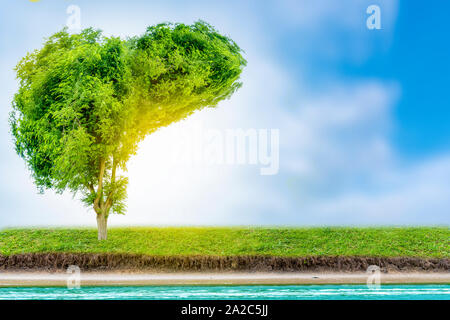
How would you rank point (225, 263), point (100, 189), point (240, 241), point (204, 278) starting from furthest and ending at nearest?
point (100, 189) < point (240, 241) < point (225, 263) < point (204, 278)

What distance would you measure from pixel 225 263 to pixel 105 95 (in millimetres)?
→ 6884

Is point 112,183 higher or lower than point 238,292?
higher

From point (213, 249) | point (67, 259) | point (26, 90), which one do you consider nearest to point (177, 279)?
point (213, 249)

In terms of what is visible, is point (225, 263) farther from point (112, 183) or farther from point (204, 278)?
point (112, 183)

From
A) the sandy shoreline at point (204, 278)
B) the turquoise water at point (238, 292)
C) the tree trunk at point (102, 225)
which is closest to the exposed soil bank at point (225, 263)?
the sandy shoreline at point (204, 278)

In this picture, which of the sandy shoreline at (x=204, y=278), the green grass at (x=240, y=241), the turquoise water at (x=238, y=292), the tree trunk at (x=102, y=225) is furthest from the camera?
the tree trunk at (x=102, y=225)

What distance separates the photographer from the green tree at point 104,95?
47.0 feet

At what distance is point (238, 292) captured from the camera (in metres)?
11.2

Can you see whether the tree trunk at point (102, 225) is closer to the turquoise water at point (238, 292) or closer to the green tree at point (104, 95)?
the green tree at point (104, 95)

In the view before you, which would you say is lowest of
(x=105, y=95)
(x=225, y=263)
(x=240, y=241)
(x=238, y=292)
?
(x=238, y=292)

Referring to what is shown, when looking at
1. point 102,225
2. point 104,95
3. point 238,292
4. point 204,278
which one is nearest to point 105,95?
point 104,95

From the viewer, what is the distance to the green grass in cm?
1478

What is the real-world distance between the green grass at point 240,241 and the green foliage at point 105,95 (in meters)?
1.44
